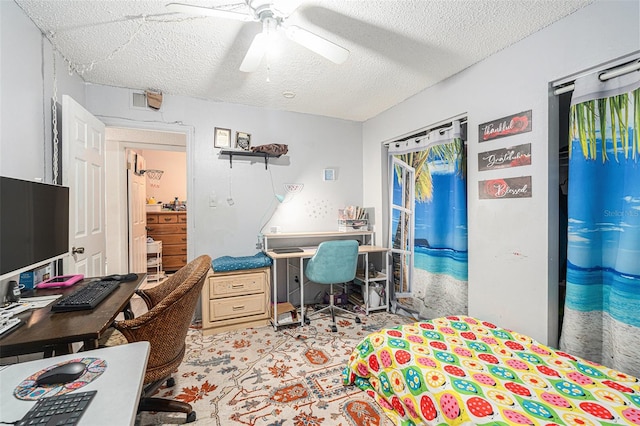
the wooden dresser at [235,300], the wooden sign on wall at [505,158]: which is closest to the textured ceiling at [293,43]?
the wooden sign on wall at [505,158]

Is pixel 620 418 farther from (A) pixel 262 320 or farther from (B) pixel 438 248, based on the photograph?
(A) pixel 262 320

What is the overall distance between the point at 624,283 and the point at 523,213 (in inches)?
25.1

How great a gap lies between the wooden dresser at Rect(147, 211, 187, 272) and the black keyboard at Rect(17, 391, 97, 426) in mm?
4938

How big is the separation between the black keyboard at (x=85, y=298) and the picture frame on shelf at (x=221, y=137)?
1892mm

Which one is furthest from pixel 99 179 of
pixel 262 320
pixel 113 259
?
pixel 262 320

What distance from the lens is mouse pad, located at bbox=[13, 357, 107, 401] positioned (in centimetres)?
74

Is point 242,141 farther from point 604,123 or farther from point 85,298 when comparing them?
point 604,123

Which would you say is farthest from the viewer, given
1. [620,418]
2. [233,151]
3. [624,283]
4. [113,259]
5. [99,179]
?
[113,259]

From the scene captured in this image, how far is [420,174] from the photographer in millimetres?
2998

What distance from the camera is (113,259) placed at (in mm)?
3732

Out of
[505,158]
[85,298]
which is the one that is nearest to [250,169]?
[85,298]

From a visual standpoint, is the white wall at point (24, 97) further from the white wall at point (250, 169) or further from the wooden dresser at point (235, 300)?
the wooden dresser at point (235, 300)

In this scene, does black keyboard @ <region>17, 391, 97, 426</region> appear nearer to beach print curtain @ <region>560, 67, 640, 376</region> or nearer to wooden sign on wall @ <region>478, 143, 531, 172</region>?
beach print curtain @ <region>560, 67, 640, 376</region>

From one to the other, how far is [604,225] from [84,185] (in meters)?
3.69
